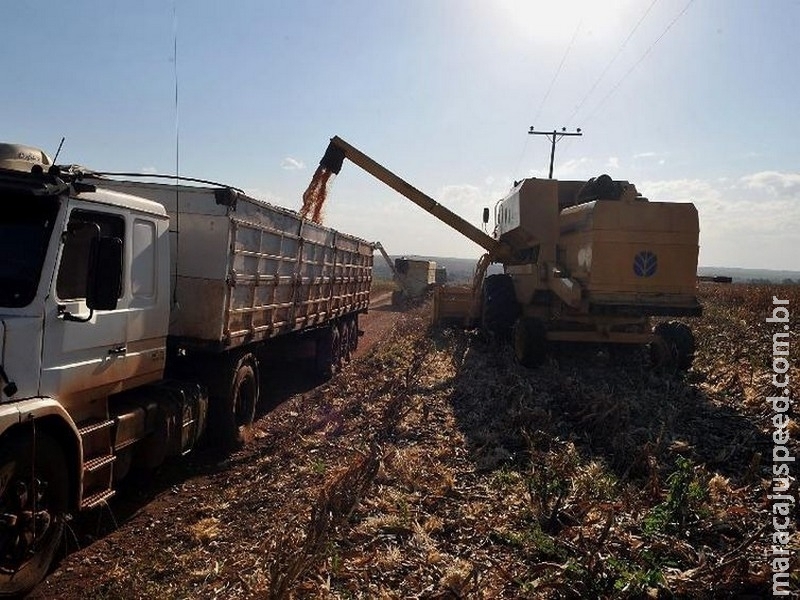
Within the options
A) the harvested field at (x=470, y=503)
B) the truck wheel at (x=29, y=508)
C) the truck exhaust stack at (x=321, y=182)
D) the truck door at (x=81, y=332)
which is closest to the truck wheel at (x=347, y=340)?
the truck exhaust stack at (x=321, y=182)

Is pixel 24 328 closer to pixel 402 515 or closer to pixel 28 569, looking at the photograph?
pixel 28 569

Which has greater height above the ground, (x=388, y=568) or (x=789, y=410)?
(x=789, y=410)

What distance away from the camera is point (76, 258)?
15.1 ft

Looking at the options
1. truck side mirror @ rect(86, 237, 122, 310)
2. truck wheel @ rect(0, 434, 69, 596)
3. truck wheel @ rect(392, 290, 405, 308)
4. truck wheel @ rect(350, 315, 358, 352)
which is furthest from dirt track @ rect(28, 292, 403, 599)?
truck wheel @ rect(392, 290, 405, 308)

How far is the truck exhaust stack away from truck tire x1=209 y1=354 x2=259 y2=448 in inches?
209

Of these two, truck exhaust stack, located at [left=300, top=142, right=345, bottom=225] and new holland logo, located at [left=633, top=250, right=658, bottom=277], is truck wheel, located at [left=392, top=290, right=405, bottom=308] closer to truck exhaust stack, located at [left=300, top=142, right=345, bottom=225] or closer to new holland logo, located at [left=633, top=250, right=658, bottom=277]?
truck exhaust stack, located at [left=300, top=142, right=345, bottom=225]

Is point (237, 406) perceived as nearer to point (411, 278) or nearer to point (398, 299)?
point (398, 299)

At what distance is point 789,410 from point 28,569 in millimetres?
8828

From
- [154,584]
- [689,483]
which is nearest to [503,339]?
[689,483]

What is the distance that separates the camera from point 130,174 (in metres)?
5.89

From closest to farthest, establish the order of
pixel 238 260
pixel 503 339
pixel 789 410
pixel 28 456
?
1. pixel 28 456
2. pixel 238 260
3. pixel 789 410
4. pixel 503 339

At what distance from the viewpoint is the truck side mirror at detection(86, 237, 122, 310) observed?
176 inches

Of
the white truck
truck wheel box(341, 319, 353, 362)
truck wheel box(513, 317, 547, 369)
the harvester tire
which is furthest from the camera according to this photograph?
truck wheel box(341, 319, 353, 362)

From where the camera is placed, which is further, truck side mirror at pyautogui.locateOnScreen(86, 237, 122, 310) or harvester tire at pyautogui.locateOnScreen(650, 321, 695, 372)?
harvester tire at pyautogui.locateOnScreen(650, 321, 695, 372)
